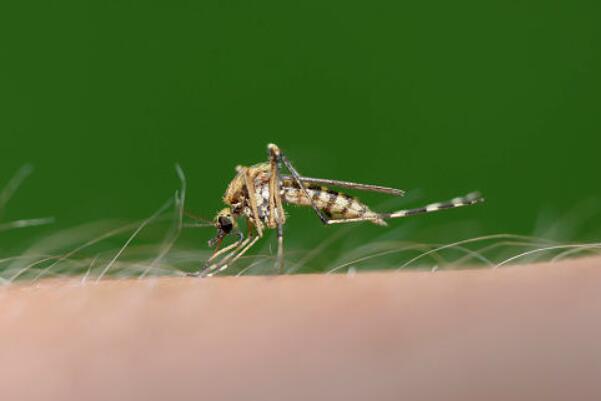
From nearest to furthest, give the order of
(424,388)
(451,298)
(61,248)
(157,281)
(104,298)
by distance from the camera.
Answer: (424,388) < (451,298) < (104,298) < (157,281) < (61,248)

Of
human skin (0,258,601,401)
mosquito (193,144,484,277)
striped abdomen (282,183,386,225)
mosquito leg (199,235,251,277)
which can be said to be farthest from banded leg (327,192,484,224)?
human skin (0,258,601,401)

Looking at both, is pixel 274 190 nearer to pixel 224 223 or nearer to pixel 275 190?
pixel 275 190

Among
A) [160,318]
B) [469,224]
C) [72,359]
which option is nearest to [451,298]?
[160,318]

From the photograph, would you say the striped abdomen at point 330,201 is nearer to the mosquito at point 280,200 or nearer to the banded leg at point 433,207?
the mosquito at point 280,200

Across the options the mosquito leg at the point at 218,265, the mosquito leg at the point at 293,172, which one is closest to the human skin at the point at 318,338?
the mosquito leg at the point at 218,265

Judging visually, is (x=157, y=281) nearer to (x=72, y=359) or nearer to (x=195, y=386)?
(x=72, y=359)

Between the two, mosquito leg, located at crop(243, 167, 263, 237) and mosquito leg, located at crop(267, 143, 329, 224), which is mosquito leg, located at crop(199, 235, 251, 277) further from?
mosquito leg, located at crop(267, 143, 329, 224)

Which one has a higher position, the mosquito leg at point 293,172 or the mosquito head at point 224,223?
the mosquito leg at point 293,172
